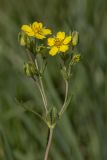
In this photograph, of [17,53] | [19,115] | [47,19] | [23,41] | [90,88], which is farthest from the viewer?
[47,19]

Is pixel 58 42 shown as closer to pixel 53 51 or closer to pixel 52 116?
pixel 53 51

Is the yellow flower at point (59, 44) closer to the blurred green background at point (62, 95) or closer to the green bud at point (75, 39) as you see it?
the green bud at point (75, 39)

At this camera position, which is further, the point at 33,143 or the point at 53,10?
the point at 53,10

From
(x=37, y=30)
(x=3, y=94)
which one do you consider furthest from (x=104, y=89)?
(x=37, y=30)

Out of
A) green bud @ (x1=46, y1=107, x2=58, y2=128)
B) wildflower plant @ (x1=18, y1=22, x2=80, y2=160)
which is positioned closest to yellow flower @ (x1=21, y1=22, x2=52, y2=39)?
wildflower plant @ (x1=18, y1=22, x2=80, y2=160)

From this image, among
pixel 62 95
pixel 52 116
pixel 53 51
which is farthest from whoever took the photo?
pixel 62 95

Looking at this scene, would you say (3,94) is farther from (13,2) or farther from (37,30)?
(37,30)

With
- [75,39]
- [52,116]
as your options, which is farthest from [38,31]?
[52,116]

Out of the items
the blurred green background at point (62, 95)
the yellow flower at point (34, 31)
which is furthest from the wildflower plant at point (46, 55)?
the blurred green background at point (62, 95)

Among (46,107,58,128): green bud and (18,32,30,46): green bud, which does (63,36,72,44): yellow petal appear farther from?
(46,107,58,128): green bud
